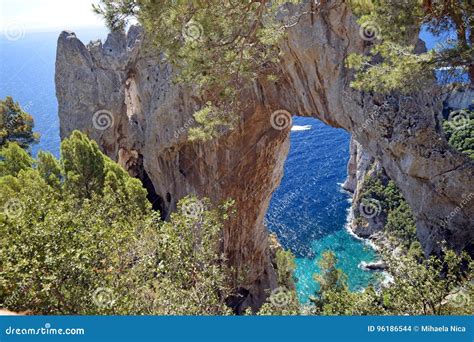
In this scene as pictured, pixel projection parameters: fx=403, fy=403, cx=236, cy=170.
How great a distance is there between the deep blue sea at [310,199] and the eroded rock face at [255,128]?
52.1ft

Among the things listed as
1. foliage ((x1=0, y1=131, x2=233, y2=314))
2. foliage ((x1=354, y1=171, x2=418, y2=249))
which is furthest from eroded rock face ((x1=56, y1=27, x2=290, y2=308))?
foliage ((x1=354, y1=171, x2=418, y2=249))

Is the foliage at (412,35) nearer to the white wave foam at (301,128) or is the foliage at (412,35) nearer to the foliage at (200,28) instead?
the foliage at (200,28)

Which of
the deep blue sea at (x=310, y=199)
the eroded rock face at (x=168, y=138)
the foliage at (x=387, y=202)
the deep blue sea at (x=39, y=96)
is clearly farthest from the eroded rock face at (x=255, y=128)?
the foliage at (x=387, y=202)

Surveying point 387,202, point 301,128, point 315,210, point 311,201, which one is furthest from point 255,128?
point 301,128

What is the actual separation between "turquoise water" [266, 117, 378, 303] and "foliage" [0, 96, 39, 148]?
24.1 metres

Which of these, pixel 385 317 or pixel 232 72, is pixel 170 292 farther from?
pixel 232 72

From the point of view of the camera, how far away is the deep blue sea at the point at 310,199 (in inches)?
1617

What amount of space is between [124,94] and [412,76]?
19.8m

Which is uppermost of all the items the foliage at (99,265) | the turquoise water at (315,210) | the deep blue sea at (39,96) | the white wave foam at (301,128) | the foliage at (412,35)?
the deep blue sea at (39,96)

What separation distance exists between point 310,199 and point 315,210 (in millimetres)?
2515

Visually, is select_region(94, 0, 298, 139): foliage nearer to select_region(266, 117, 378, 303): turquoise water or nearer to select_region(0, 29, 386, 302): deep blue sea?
select_region(266, 117, 378, 303): turquoise water

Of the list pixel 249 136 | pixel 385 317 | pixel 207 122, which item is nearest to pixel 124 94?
pixel 249 136

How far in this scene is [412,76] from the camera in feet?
24.4

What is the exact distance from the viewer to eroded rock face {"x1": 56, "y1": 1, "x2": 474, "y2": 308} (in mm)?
10141
